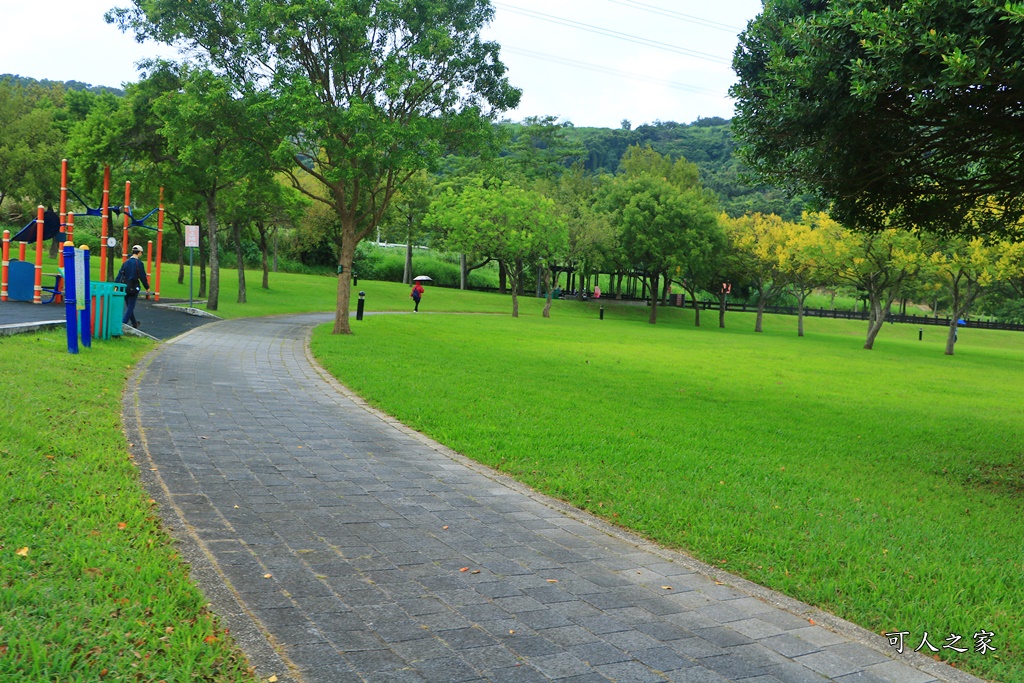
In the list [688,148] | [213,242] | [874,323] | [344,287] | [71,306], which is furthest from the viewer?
[688,148]

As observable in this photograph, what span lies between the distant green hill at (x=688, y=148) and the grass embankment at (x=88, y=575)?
3108 inches

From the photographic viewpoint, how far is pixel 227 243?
52.3 m

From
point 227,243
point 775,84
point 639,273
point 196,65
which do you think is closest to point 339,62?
point 196,65

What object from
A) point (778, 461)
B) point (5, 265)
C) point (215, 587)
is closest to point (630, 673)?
point (215, 587)

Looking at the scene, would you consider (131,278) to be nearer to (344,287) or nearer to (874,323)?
(344,287)

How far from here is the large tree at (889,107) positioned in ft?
21.6

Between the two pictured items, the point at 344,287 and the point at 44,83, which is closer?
the point at 344,287

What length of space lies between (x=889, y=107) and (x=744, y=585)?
5.85m

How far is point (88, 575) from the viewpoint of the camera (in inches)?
153

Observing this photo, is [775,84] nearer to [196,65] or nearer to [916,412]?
[916,412]

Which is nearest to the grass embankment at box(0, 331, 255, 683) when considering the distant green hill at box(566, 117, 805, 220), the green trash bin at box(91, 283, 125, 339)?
the green trash bin at box(91, 283, 125, 339)

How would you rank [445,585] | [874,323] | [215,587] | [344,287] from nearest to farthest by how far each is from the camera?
[215,587] < [445,585] < [344,287] < [874,323]

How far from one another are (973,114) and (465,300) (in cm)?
4408

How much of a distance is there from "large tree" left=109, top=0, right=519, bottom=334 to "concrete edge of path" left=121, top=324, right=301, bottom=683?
14.1 m
